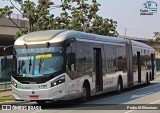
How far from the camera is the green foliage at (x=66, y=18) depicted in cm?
2641

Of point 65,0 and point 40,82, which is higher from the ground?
point 65,0

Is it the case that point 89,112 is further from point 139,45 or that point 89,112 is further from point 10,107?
point 139,45

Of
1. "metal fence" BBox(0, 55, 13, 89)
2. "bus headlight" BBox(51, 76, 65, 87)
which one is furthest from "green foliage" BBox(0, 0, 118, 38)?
"bus headlight" BBox(51, 76, 65, 87)

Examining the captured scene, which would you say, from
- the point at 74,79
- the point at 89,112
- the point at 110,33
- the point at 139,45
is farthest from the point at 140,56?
the point at 89,112

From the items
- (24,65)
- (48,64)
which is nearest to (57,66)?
(48,64)

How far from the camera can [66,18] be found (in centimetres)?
2961

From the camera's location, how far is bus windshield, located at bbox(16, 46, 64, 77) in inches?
630

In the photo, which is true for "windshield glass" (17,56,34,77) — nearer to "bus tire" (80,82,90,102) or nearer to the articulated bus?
the articulated bus

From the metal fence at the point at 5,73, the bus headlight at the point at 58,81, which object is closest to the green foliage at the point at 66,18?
the metal fence at the point at 5,73

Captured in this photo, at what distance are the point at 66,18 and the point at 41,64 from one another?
13.9 meters

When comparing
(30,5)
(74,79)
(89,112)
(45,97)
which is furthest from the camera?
(30,5)

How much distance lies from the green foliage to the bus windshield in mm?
9749

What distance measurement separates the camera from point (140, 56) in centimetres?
2866

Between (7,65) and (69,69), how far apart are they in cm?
1413
